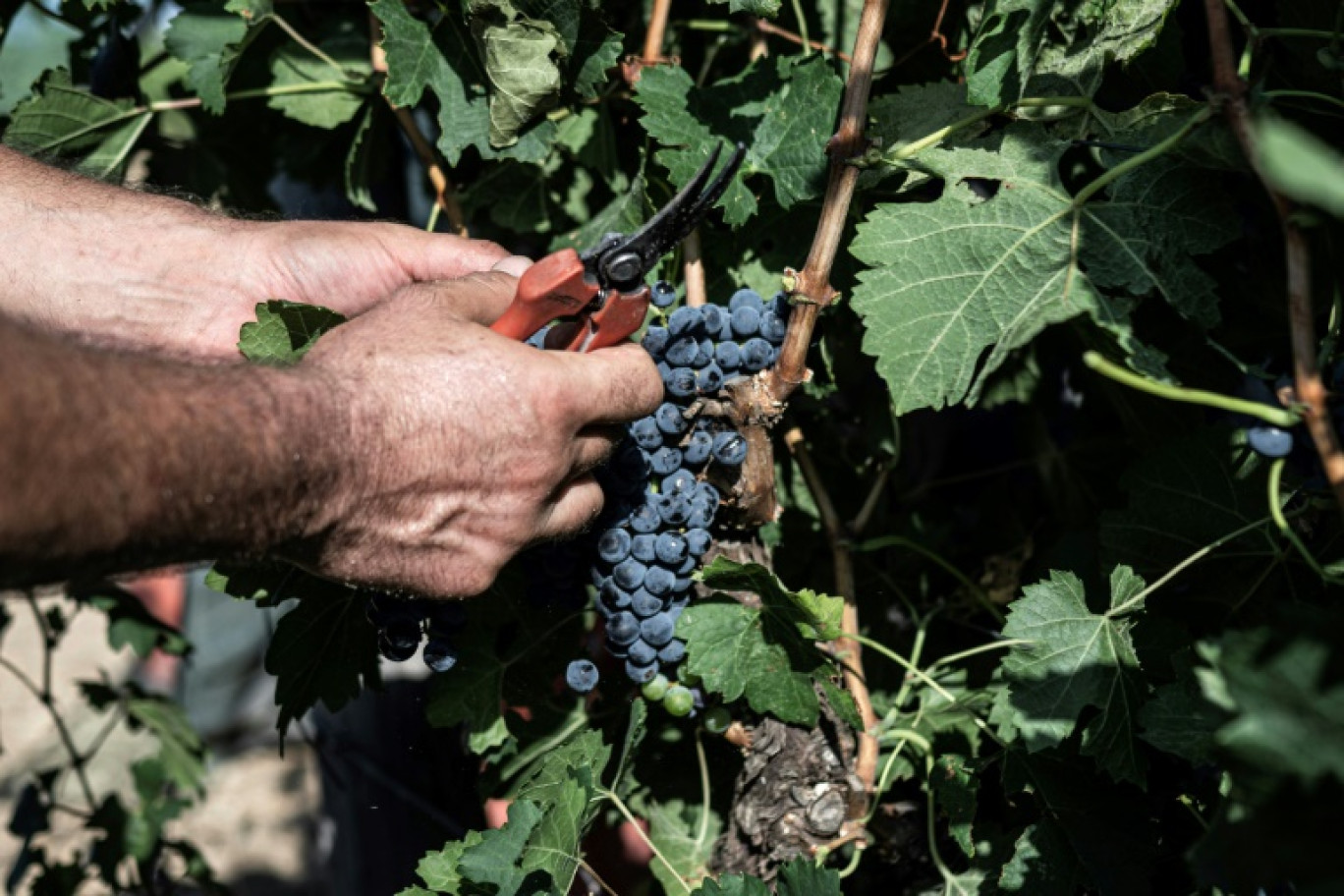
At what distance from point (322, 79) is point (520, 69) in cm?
69

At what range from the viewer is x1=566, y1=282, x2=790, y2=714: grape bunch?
1778 millimetres

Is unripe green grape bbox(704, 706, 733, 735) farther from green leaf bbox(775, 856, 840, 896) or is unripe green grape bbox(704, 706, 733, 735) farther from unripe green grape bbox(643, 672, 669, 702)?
green leaf bbox(775, 856, 840, 896)

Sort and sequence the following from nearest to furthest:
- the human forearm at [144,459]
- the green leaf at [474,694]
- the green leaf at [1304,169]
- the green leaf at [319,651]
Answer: the green leaf at [1304,169], the human forearm at [144,459], the green leaf at [319,651], the green leaf at [474,694]

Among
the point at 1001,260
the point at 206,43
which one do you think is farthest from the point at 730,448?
the point at 206,43

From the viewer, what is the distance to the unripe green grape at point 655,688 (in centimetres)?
190

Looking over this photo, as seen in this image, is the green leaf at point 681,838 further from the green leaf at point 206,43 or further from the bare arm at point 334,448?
the green leaf at point 206,43

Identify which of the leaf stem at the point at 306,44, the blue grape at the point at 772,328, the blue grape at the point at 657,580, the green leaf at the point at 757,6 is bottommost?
the blue grape at the point at 657,580

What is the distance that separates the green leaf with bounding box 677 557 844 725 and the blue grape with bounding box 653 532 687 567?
0.05 meters

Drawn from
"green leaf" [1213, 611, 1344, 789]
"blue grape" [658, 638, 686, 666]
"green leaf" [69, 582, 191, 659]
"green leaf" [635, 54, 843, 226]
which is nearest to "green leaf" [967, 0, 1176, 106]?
"green leaf" [635, 54, 843, 226]

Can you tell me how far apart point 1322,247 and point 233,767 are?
520cm

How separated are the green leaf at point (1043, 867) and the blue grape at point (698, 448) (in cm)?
71

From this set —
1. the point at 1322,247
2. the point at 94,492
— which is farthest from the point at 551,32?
the point at 1322,247

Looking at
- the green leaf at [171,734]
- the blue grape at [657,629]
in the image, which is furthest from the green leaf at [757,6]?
the green leaf at [171,734]

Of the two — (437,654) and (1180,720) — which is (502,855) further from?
(1180,720)
